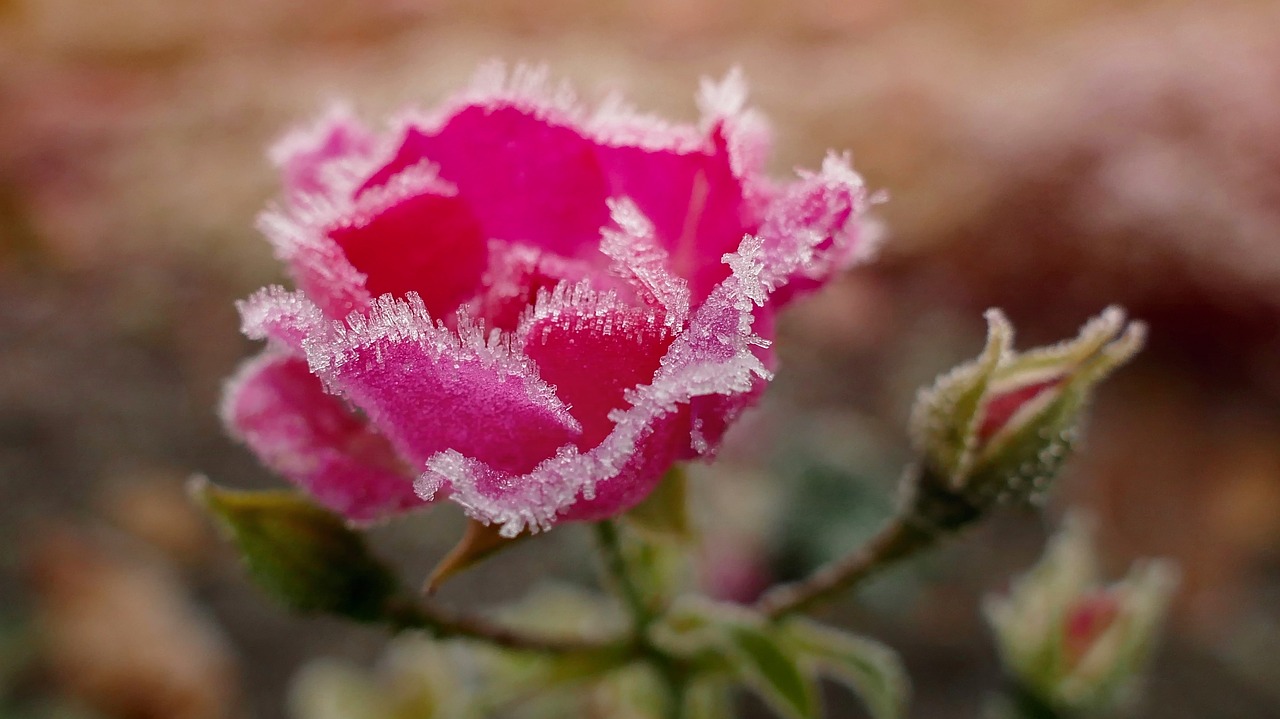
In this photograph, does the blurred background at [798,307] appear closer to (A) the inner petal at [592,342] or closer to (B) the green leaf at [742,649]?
(B) the green leaf at [742,649]

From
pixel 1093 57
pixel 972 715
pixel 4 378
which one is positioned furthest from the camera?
pixel 1093 57

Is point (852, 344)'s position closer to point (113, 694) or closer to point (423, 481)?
point (113, 694)

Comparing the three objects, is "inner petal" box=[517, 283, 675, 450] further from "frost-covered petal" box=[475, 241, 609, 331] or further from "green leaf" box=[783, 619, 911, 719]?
"green leaf" box=[783, 619, 911, 719]

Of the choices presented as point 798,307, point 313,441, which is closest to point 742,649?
point 313,441

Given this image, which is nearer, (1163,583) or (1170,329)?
(1163,583)

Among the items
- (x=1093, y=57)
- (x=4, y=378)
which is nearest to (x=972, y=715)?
(x=1093, y=57)

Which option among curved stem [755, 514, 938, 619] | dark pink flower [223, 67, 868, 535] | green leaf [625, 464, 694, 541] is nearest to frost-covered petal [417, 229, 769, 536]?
dark pink flower [223, 67, 868, 535]

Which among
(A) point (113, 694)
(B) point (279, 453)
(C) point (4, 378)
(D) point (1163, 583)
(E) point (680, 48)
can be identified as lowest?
(D) point (1163, 583)

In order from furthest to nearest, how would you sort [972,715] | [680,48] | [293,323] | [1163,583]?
1. [680,48]
2. [972,715]
3. [1163,583]
4. [293,323]
